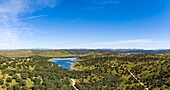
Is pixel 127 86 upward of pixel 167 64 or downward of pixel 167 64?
downward

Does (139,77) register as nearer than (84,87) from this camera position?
No

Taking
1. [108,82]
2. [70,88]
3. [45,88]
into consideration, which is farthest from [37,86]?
[108,82]

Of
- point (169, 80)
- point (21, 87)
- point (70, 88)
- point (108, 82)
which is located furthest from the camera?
point (108, 82)

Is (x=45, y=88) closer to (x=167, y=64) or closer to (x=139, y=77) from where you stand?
(x=139, y=77)

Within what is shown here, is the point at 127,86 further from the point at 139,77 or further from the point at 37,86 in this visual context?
the point at 37,86

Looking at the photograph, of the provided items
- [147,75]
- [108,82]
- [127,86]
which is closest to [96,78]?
[108,82]

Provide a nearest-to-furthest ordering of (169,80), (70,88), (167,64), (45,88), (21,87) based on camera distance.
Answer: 1. (21,87)
2. (45,88)
3. (70,88)
4. (169,80)
5. (167,64)

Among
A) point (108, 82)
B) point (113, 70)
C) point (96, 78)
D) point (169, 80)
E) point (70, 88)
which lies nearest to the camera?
point (70, 88)

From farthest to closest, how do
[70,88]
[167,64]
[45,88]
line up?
[167,64], [70,88], [45,88]

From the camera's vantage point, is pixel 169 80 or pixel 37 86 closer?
pixel 37 86
